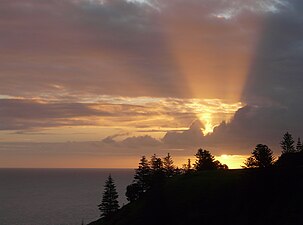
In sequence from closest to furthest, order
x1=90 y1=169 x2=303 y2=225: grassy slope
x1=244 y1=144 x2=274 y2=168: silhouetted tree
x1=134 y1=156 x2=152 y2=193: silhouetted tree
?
x1=90 y1=169 x2=303 y2=225: grassy slope, x1=244 y1=144 x2=274 y2=168: silhouetted tree, x1=134 y1=156 x2=152 y2=193: silhouetted tree

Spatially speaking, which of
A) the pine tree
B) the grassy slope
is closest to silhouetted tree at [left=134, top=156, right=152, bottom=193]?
the pine tree

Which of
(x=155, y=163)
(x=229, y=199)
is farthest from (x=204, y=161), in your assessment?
(x=229, y=199)

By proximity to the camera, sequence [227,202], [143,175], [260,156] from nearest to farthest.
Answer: [227,202] < [260,156] < [143,175]

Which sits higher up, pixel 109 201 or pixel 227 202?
pixel 109 201

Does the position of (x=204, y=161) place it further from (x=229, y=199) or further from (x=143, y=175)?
(x=229, y=199)

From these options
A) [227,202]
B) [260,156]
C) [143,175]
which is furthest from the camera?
[143,175]

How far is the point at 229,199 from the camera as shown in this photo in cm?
8188

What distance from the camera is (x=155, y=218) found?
278ft

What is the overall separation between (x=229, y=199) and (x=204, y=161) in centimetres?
7376

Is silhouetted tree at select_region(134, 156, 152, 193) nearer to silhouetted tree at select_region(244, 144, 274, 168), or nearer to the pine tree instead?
the pine tree

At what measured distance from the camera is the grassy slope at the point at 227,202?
6844 cm

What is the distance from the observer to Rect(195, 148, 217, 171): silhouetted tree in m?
152

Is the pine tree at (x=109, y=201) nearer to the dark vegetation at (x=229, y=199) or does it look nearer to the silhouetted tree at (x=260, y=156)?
the dark vegetation at (x=229, y=199)

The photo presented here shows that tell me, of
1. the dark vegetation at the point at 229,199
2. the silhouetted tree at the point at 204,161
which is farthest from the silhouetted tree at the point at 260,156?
the silhouetted tree at the point at 204,161
